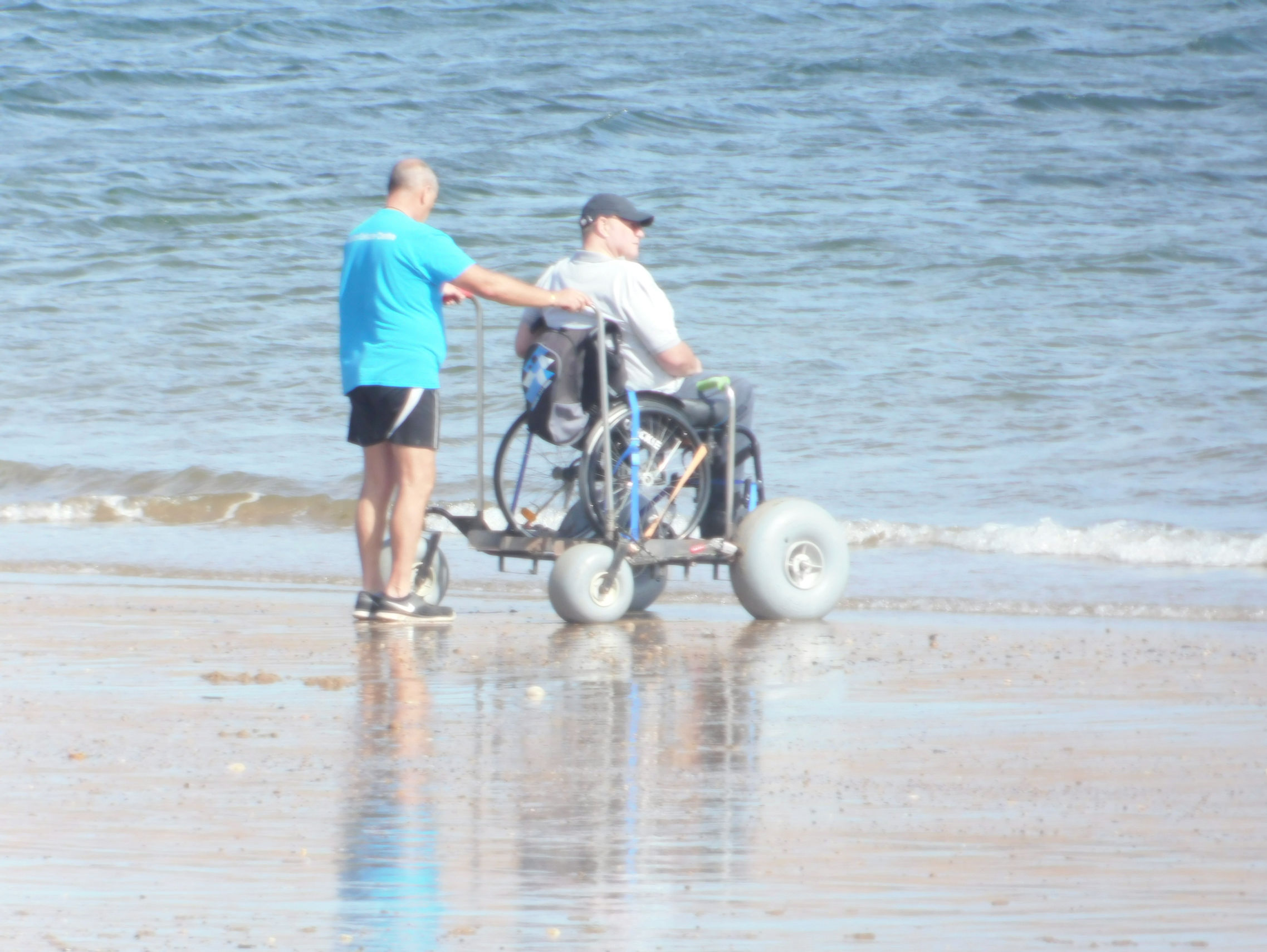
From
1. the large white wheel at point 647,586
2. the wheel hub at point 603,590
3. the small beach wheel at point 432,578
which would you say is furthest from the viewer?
the large white wheel at point 647,586

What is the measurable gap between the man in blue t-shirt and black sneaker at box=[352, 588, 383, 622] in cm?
4

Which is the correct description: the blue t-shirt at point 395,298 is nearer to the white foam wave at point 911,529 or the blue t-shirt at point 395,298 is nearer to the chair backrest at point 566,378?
the chair backrest at point 566,378

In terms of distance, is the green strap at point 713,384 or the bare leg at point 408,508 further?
the green strap at point 713,384

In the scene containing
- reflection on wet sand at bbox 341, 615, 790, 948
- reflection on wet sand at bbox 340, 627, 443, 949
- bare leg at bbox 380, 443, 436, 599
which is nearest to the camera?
reflection on wet sand at bbox 340, 627, 443, 949

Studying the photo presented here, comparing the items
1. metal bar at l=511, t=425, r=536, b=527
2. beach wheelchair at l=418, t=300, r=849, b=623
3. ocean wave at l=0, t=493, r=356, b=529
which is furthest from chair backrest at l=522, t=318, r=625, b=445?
ocean wave at l=0, t=493, r=356, b=529

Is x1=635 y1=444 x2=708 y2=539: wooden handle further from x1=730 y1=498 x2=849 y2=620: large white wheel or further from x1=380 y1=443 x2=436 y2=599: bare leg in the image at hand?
x1=380 y1=443 x2=436 y2=599: bare leg

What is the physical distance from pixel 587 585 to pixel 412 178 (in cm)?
137

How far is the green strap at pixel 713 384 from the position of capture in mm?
6070

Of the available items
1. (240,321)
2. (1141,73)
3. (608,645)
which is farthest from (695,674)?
(1141,73)

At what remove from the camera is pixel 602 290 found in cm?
610

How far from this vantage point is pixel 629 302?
6.07 metres

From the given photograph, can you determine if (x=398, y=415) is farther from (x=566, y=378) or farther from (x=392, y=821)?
(x=392, y=821)

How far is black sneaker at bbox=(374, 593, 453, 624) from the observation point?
6043 millimetres

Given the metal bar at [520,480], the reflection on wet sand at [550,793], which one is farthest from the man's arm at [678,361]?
the reflection on wet sand at [550,793]
